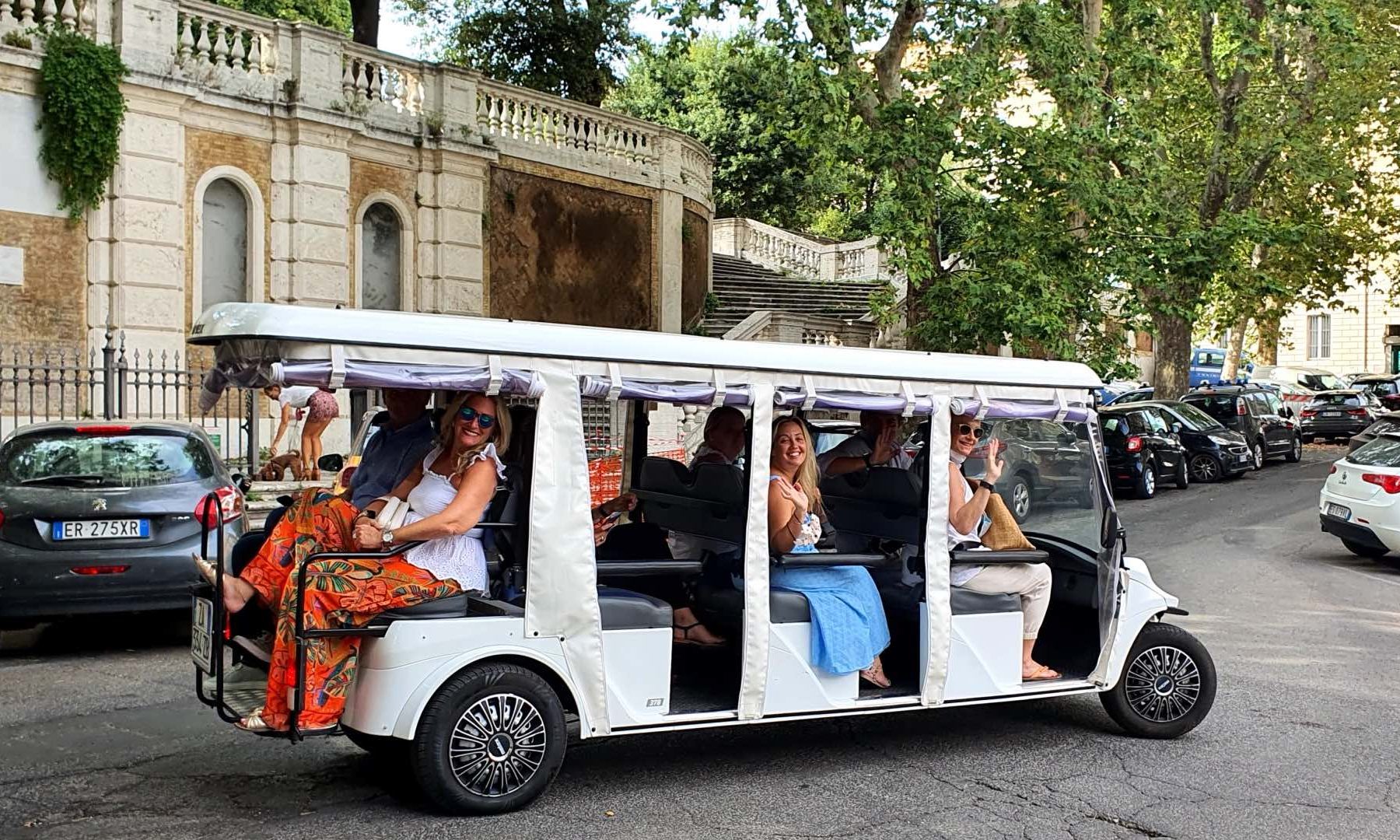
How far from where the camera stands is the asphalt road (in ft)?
19.4

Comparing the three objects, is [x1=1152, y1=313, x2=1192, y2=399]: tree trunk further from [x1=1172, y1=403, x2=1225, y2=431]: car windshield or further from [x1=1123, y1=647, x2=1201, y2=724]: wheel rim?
[x1=1123, y1=647, x2=1201, y2=724]: wheel rim

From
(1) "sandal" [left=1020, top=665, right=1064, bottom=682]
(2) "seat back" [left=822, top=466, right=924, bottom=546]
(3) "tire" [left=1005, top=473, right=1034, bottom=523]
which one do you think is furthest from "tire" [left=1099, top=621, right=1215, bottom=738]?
(2) "seat back" [left=822, top=466, right=924, bottom=546]

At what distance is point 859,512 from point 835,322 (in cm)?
2112

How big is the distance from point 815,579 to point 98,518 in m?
5.30

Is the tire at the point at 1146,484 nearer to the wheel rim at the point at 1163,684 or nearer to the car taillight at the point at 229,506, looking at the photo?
the wheel rim at the point at 1163,684

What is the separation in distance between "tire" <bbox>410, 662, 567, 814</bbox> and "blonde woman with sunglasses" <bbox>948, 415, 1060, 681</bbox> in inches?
90.6

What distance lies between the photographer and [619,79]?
1284 inches

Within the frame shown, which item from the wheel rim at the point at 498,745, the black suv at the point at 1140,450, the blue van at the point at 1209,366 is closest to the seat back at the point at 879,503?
the wheel rim at the point at 498,745

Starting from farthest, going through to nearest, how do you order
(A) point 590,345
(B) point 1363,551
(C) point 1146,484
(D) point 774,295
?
(D) point 774,295 < (C) point 1146,484 < (B) point 1363,551 < (A) point 590,345

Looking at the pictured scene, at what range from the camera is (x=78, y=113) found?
60.0 ft

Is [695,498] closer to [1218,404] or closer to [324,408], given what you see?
[324,408]

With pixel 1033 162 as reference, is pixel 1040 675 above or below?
below

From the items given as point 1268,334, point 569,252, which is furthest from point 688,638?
point 1268,334

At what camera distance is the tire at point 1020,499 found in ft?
25.2
